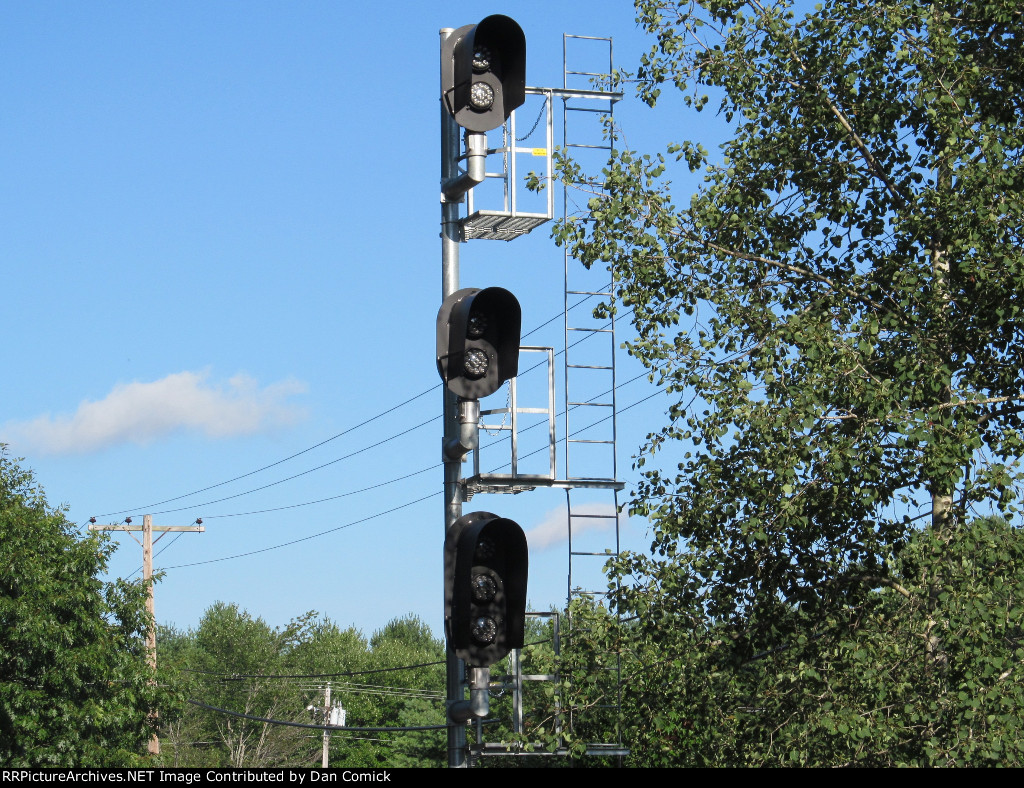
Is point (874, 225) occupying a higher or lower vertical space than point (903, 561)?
higher

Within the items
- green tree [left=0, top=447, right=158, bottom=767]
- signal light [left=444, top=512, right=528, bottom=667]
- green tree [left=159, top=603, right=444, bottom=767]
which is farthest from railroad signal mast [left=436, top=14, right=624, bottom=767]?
green tree [left=159, top=603, right=444, bottom=767]

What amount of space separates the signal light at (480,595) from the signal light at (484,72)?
209 centimetres

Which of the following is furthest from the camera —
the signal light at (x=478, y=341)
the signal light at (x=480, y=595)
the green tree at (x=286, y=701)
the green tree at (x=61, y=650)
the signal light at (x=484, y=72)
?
the green tree at (x=286, y=701)

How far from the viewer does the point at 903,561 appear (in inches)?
475

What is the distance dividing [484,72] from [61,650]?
2445 centimetres

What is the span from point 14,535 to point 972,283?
77.9 ft

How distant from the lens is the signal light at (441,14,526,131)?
6.56m

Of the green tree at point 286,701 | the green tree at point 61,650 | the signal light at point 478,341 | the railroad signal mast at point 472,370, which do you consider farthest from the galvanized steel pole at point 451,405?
the green tree at point 286,701

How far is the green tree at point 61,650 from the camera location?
27.3 meters

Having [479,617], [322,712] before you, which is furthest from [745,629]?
[322,712]

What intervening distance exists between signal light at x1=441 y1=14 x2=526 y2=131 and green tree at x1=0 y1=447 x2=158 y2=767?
23790 mm

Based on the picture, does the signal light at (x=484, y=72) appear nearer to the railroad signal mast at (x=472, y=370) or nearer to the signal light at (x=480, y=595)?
the railroad signal mast at (x=472, y=370)
